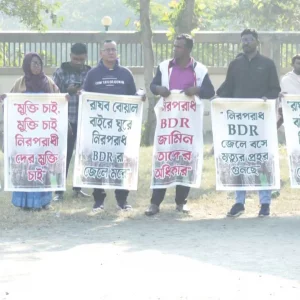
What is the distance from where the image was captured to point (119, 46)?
23203 millimetres

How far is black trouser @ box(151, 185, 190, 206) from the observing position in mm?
11703

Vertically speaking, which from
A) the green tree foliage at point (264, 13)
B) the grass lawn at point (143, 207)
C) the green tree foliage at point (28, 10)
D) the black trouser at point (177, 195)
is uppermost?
the green tree foliage at point (264, 13)

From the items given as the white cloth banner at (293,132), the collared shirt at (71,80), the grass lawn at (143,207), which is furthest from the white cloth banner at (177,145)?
the collared shirt at (71,80)

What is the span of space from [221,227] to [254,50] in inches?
77.1

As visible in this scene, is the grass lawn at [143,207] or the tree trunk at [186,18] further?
the tree trunk at [186,18]

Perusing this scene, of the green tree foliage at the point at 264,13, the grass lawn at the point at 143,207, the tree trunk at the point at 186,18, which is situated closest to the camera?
the grass lawn at the point at 143,207

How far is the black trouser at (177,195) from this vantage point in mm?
11703

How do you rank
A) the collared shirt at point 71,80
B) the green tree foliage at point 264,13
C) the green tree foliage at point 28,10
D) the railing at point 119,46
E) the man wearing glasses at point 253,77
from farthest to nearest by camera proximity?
the green tree foliage at point 264,13
the railing at point 119,46
the green tree foliage at point 28,10
the collared shirt at point 71,80
the man wearing glasses at point 253,77

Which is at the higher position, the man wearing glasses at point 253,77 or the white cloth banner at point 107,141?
the man wearing glasses at point 253,77

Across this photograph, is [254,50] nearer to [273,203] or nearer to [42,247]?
[273,203]

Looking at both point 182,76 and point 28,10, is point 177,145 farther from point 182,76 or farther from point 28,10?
point 28,10

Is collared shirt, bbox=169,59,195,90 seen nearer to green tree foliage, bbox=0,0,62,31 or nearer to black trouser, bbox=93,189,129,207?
black trouser, bbox=93,189,129,207

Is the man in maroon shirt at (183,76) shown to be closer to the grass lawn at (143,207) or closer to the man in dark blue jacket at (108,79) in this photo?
the man in dark blue jacket at (108,79)

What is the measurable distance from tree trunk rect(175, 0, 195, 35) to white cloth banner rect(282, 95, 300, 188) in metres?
6.54
